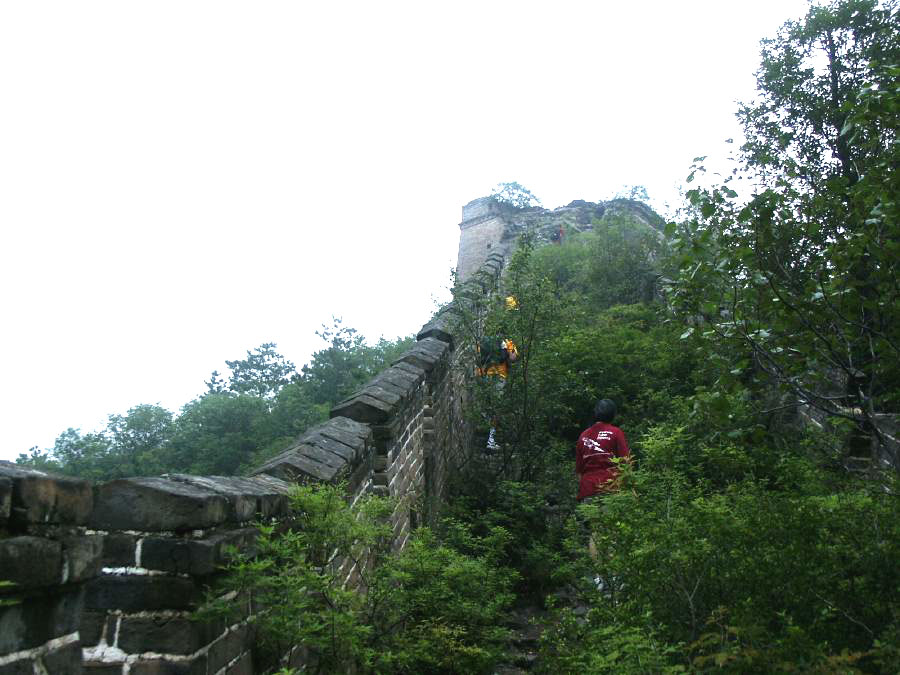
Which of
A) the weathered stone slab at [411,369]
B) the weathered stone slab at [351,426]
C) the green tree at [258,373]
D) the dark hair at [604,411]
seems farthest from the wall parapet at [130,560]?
the green tree at [258,373]

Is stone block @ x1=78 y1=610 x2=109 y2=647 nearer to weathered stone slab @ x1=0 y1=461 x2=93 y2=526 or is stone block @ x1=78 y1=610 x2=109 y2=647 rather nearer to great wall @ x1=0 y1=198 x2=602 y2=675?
great wall @ x1=0 y1=198 x2=602 y2=675

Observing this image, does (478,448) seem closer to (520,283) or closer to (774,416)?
(520,283)

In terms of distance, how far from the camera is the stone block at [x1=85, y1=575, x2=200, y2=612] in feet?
8.26

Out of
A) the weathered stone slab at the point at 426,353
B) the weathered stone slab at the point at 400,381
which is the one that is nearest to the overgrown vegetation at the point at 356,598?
the weathered stone slab at the point at 400,381

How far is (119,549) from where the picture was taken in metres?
2.54

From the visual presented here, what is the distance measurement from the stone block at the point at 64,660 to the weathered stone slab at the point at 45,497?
29 cm

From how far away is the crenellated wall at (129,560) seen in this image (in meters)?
1.69

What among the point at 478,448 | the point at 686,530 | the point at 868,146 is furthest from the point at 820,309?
the point at 478,448

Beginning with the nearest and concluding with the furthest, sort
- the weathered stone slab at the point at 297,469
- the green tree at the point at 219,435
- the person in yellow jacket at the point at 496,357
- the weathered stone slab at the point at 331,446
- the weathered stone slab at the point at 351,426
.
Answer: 1. the weathered stone slab at the point at 297,469
2. the weathered stone slab at the point at 331,446
3. the weathered stone slab at the point at 351,426
4. the person in yellow jacket at the point at 496,357
5. the green tree at the point at 219,435

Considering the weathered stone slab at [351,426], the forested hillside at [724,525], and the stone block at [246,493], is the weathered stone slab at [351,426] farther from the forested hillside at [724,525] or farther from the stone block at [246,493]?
the stone block at [246,493]

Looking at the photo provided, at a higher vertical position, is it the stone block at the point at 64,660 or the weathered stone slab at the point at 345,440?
the weathered stone slab at the point at 345,440

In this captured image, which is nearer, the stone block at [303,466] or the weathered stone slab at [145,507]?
the weathered stone slab at [145,507]

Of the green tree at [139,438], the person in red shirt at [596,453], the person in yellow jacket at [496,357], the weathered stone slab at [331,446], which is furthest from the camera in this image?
the green tree at [139,438]

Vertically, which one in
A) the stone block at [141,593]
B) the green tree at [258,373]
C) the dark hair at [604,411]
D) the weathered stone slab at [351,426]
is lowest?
the stone block at [141,593]
